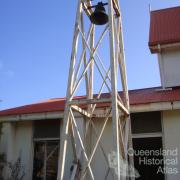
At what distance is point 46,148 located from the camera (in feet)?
32.9

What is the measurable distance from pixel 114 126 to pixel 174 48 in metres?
5.88

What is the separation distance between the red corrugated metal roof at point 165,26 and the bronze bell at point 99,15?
12.3ft

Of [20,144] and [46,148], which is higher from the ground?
[20,144]

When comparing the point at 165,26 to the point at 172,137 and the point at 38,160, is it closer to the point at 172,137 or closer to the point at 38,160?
the point at 172,137

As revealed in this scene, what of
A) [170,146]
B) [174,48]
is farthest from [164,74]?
[170,146]

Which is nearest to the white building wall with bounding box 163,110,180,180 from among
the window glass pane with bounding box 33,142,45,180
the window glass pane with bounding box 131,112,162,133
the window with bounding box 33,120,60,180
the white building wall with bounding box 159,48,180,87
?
the window glass pane with bounding box 131,112,162,133

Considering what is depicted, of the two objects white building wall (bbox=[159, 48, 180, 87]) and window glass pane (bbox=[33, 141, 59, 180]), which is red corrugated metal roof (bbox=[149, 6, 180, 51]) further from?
window glass pane (bbox=[33, 141, 59, 180])

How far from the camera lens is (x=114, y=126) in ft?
19.0

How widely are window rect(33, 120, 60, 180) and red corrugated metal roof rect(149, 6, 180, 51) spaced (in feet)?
15.1

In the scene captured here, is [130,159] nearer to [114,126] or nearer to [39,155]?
[114,126]

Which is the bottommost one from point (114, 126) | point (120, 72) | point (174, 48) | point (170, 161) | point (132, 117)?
point (170, 161)

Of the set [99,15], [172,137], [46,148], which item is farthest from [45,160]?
[99,15]

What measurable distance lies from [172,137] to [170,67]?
3.06 meters

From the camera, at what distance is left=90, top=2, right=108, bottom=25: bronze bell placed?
724cm
